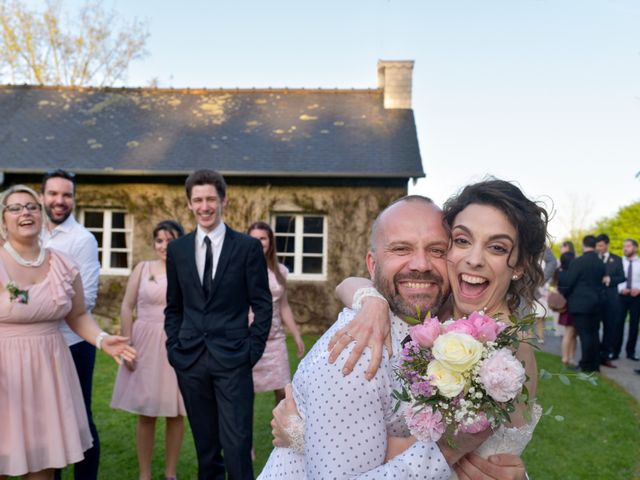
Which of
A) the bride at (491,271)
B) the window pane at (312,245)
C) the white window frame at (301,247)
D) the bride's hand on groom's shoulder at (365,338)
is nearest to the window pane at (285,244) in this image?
the white window frame at (301,247)

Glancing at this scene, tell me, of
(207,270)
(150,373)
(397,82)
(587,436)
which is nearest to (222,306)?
(207,270)

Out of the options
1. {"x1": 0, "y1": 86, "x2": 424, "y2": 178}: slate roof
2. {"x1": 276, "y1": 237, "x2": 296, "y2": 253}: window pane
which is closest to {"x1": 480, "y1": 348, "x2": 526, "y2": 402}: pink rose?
{"x1": 0, "y1": 86, "x2": 424, "y2": 178}: slate roof

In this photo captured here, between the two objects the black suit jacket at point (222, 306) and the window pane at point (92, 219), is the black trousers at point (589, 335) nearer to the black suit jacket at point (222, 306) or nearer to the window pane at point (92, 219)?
the black suit jacket at point (222, 306)

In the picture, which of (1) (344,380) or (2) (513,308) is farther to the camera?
(2) (513,308)

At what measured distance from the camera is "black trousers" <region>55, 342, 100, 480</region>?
430 centimetres

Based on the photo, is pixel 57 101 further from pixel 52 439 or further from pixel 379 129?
Answer: pixel 52 439

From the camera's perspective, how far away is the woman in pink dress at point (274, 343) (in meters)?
6.05

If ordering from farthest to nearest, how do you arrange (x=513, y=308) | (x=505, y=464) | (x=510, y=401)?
(x=513, y=308) < (x=505, y=464) < (x=510, y=401)

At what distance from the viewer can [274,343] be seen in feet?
20.2

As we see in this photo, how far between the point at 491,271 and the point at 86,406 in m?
3.78

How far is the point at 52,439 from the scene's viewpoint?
3.66 meters

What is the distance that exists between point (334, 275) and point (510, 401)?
1249 centimetres

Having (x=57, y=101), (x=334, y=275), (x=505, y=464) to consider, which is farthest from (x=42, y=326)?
(x=57, y=101)

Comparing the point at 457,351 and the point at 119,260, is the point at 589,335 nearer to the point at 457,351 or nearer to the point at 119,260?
the point at 457,351
